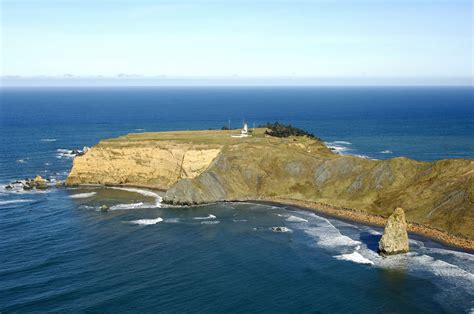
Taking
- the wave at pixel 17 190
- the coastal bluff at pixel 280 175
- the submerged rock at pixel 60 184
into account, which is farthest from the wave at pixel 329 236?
the submerged rock at pixel 60 184

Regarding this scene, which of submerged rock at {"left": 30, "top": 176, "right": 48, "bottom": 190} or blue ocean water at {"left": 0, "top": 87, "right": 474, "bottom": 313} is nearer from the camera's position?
blue ocean water at {"left": 0, "top": 87, "right": 474, "bottom": 313}

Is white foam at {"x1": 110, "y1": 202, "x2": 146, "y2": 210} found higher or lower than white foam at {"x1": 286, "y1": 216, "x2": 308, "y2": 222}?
lower

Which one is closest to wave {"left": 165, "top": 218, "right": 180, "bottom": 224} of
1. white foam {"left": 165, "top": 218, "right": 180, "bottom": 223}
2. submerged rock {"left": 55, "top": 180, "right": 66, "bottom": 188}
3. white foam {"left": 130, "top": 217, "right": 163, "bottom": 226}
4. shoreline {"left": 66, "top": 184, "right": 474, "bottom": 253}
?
white foam {"left": 165, "top": 218, "right": 180, "bottom": 223}

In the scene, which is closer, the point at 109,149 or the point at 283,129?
the point at 109,149

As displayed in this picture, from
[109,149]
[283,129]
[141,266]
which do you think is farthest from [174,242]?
[283,129]

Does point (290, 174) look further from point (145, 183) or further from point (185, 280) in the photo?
point (185, 280)

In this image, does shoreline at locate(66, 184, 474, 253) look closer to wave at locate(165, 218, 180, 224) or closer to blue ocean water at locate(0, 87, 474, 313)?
blue ocean water at locate(0, 87, 474, 313)

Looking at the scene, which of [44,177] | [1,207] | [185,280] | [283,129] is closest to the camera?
[185,280]

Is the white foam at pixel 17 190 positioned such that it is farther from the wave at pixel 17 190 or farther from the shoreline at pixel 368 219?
the shoreline at pixel 368 219
